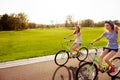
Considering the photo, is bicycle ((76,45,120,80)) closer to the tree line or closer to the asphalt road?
the asphalt road

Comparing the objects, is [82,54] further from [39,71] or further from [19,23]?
[19,23]

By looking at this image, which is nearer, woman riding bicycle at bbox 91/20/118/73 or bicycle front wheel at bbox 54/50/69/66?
woman riding bicycle at bbox 91/20/118/73

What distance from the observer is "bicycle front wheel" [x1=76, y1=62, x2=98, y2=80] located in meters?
7.37

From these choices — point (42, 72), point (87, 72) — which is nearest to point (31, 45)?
point (42, 72)

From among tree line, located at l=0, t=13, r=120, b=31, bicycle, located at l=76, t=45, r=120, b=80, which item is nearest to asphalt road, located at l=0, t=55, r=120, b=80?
bicycle, located at l=76, t=45, r=120, b=80

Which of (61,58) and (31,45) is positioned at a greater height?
(61,58)

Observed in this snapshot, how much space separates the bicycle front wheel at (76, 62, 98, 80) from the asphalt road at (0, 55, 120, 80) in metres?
0.63

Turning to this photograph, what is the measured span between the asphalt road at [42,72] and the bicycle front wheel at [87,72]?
24.9 inches

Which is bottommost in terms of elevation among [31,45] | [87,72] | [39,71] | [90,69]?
[31,45]

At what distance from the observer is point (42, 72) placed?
366 inches

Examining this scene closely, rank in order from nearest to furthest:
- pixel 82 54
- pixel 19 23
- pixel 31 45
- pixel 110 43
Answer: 1. pixel 110 43
2. pixel 82 54
3. pixel 31 45
4. pixel 19 23

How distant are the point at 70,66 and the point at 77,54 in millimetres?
1194

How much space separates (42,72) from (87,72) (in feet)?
7.85

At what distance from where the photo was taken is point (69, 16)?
46.0 m
